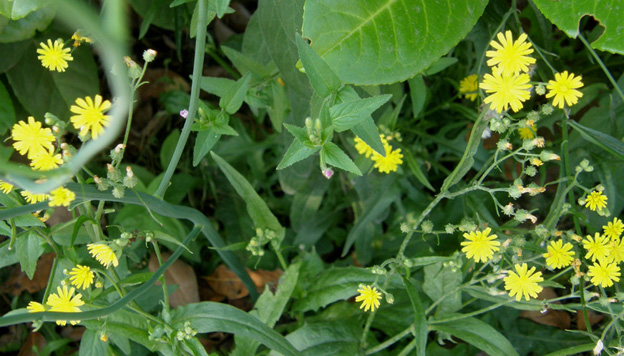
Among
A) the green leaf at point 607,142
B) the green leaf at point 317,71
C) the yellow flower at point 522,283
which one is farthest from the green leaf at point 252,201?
the green leaf at point 607,142

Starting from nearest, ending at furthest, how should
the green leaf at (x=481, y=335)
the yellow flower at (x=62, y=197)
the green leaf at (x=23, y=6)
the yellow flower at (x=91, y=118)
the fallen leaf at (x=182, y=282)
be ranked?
1. the yellow flower at (x=62, y=197)
2. the yellow flower at (x=91, y=118)
3. the green leaf at (x=23, y=6)
4. the green leaf at (x=481, y=335)
5. the fallen leaf at (x=182, y=282)

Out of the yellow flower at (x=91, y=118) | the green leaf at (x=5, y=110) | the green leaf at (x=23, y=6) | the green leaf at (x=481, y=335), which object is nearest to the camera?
the yellow flower at (x=91, y=118)

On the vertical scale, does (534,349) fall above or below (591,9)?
below

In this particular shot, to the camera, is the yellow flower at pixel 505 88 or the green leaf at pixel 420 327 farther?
the green leaf at pixel 420 327

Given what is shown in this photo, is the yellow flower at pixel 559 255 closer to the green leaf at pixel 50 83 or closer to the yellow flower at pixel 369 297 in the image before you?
the yellow flower at pixel 369 297

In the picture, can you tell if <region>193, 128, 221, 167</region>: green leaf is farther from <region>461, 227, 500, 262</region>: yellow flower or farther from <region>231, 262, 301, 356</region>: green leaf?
<region>461, 227, 500, 262</region>: yellow flower

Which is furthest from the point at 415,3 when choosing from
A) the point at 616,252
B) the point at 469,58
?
the point at 616,252

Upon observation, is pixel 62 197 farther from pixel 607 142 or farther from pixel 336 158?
pixel 607 142

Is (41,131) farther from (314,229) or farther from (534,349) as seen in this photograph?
(534,349)
